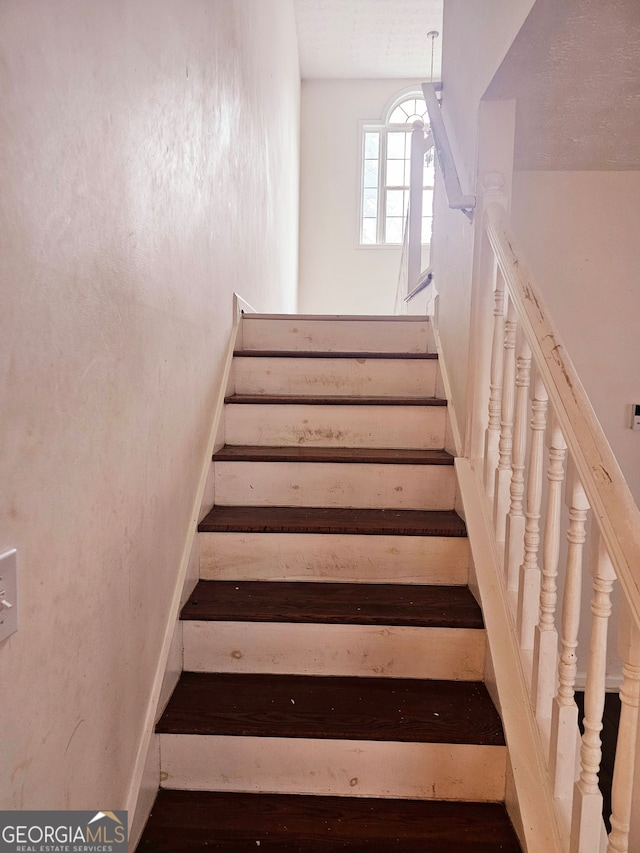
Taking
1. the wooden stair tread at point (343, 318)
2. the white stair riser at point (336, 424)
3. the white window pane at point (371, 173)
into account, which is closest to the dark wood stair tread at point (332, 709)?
the white stair riser at point (336, 424)

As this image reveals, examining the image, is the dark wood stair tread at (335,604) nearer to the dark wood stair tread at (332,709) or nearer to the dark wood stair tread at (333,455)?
the dark wood stair tread at (332,709)

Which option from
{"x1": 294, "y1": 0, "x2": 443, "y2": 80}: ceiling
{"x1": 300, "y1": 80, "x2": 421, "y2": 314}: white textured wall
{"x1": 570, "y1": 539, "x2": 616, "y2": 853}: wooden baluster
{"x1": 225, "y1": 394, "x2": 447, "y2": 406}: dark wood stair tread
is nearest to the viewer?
{"x1": 570, "y1": 539, "x2": 616, "y2": 853}: wooden baluster

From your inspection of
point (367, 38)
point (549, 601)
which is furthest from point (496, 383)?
point (367, 38)

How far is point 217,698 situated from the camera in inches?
52.2

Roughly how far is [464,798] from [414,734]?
7.8 inches

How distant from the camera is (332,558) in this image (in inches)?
63.9

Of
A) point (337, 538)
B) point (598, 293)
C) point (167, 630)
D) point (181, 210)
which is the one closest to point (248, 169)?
point (181, 210)

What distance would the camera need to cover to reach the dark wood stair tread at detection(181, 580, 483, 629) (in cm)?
141

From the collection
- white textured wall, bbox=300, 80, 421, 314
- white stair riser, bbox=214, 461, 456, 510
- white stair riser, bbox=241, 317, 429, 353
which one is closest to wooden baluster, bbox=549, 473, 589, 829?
white stair riser, bbox=214, 461, 456, 510

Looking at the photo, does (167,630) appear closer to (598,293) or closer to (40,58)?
(40,58)

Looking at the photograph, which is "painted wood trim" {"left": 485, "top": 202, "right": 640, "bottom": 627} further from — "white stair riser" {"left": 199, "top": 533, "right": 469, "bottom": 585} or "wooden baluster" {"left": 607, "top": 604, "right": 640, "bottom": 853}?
"white stair riser" {"left": 199, "top": 533, "right": 469, "bottom": 585}

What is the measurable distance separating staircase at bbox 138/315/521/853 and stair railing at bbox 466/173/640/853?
0.19 m

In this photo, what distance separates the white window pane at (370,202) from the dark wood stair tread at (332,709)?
5.51m

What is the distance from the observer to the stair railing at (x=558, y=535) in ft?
2.71
